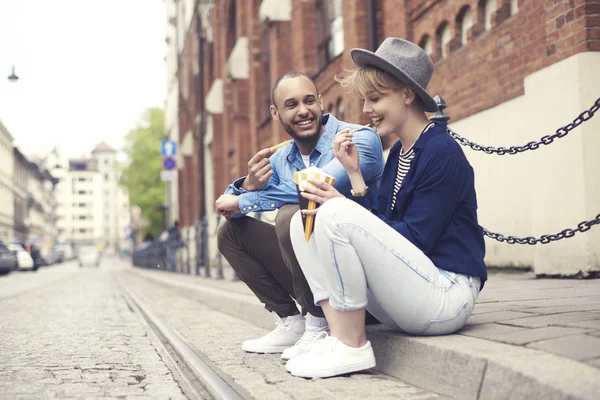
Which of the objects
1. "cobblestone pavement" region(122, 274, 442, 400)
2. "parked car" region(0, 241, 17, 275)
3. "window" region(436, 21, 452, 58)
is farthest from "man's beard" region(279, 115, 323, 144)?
"parked car" region(0, 241, 17, 275)

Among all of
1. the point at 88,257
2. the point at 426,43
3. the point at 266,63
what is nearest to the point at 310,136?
the point at 426,43

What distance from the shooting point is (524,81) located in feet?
24.1

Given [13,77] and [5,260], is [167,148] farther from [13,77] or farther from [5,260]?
[5,260]

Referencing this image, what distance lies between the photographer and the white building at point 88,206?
504ft

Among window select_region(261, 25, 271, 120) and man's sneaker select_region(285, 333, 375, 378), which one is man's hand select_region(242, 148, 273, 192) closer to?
man's sneaker select_region(285, 333, 375, 378)

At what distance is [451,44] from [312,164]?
5670mm

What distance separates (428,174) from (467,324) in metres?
0.90

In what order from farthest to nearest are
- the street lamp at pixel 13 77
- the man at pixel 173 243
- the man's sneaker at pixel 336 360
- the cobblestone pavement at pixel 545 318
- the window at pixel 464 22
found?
the street lamp at pixel 13 77, the man at pixel 173 243, the window at pixel 464 22, the man's sneaker at pixel 336 360, the cobblestone pavement at pixel 545 318

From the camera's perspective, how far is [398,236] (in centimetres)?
328

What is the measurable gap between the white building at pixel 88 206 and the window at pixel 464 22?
146m

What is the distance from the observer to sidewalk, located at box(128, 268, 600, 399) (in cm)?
250

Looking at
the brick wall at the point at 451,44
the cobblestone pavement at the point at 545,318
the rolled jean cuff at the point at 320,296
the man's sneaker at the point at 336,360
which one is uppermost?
the brick wall at the point at 451,44

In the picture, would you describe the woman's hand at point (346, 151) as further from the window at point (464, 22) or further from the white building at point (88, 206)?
the white building at point (88, 206)

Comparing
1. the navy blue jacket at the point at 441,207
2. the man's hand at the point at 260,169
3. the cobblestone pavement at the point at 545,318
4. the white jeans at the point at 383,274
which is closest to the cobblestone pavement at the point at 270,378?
the white jeans at the point at 383,274
